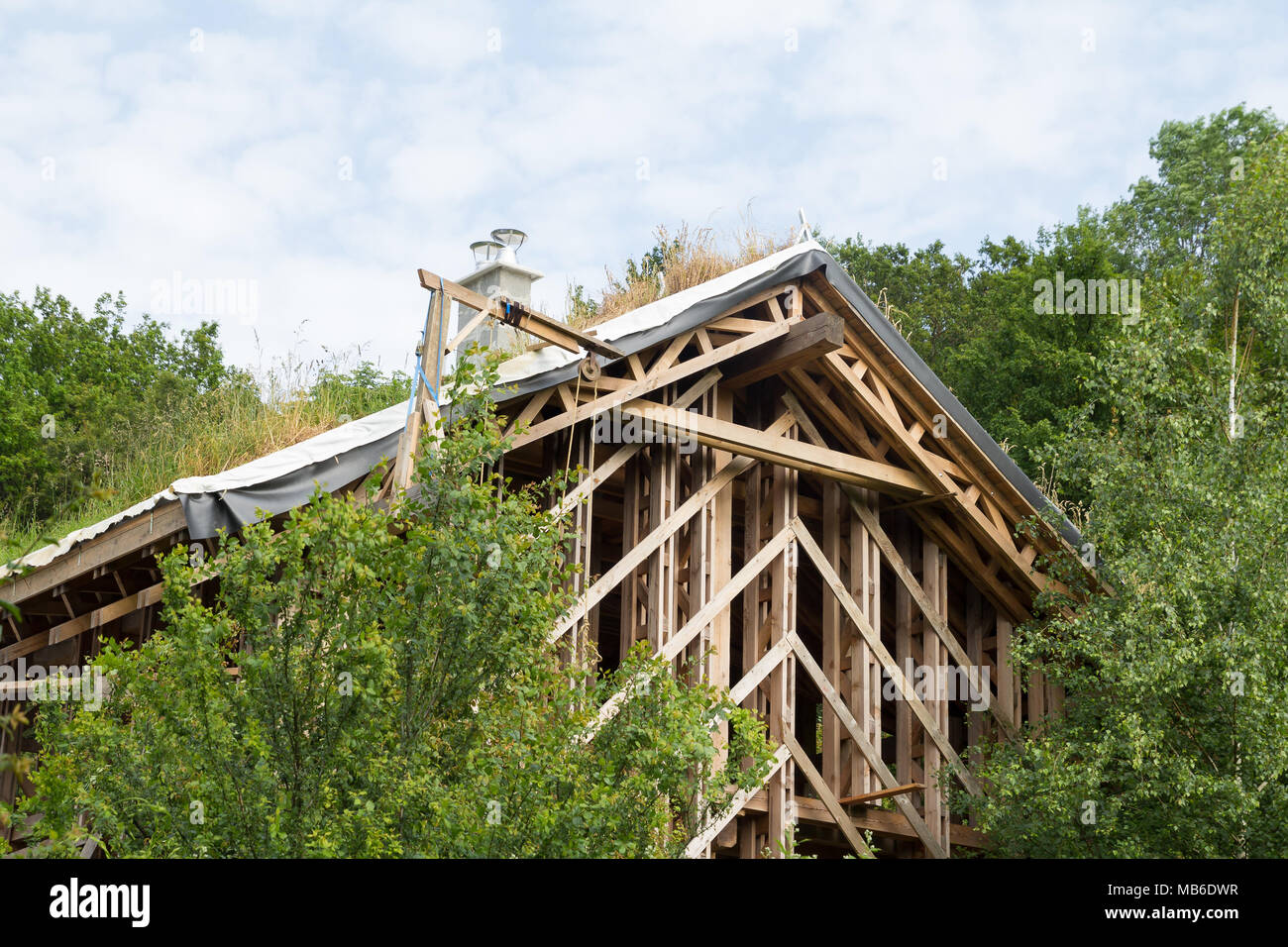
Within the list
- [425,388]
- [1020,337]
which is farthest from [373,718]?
[1020,337]

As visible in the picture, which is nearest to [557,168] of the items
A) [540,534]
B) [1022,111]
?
[1022,111]

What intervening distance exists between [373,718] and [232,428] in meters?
7.83

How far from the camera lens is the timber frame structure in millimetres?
8477

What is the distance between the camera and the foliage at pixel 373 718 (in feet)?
13.5

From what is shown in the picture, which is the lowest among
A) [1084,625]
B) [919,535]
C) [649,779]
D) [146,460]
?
[649,779]

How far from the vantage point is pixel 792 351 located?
947cm

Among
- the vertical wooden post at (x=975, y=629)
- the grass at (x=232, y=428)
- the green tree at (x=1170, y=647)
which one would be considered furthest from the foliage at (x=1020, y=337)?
the grass at (x=232, y=428)

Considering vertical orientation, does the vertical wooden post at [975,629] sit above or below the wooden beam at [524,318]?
below

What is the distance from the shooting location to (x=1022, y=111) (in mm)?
14031

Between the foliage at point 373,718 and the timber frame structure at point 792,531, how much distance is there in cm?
305

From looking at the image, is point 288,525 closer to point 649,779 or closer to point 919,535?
point 649,779

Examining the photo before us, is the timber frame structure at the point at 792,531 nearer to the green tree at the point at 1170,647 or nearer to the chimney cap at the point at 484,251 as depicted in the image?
the green tree at the point at 1170,647

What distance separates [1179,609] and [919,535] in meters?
2.81

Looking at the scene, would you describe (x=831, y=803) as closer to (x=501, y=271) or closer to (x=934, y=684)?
(x=934, y=684)
